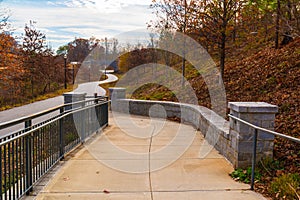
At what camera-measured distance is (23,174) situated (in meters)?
3.54

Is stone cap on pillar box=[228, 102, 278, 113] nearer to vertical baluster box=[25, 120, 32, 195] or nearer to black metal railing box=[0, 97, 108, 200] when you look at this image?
black metal railing box=[0, 97, 108, 200]

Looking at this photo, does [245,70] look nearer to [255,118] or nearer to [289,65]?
[289,65]

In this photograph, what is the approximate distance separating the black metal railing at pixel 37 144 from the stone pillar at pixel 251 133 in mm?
2878

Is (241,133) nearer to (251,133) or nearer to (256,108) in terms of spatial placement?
(251,133)

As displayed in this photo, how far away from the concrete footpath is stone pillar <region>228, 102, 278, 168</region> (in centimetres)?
36

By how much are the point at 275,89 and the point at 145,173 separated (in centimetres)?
504

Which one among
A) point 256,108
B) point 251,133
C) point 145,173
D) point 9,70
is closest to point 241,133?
point 251,133

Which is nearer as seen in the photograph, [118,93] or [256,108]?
[256,108]

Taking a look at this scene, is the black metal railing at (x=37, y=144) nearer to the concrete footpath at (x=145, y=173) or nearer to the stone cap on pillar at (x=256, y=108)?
the concrete footpath at (x=145, y=173)

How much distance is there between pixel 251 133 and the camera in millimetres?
4527

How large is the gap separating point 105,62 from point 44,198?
42324mm

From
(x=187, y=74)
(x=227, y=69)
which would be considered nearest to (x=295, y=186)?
(x=227, y=69)

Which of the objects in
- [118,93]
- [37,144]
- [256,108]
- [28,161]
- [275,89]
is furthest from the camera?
[118,93]

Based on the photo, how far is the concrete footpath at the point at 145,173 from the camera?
3768 millimetres
